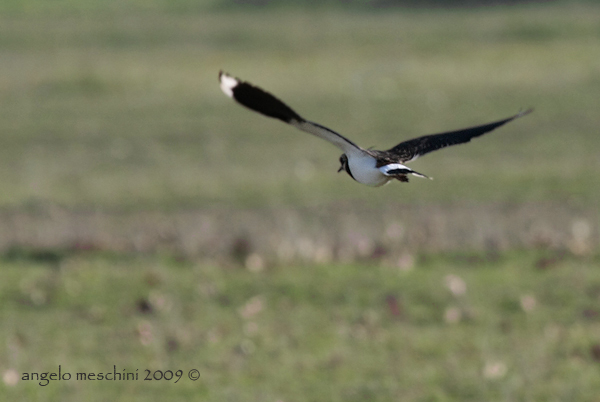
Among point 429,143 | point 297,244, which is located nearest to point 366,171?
point 429,143

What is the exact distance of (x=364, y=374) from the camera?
7723 mm

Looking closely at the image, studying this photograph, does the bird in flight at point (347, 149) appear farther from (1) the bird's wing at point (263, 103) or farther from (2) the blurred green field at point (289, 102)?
(2) the blurred green field at point (289, 102)

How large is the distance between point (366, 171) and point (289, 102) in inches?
776

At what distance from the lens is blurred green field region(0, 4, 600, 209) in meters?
14.9

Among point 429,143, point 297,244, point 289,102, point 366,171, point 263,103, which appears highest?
point 289,102

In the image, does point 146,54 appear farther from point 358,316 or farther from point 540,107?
point 358,316

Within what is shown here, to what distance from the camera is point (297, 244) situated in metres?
10.9

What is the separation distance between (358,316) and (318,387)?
5.17 feet

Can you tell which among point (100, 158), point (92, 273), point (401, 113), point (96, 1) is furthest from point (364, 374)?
point (96, 1)

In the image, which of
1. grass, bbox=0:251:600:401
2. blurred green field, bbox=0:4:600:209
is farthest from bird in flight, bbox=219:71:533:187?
blurred green field, bbox=0:4:600:209

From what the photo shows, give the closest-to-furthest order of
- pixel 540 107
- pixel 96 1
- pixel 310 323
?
pixel 310 323, pixel 540 107, pixel 96 1

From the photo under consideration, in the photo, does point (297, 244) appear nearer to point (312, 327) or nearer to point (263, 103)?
point (312, 327)

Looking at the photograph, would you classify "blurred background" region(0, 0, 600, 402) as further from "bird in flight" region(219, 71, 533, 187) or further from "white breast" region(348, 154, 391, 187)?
"white breast" region(348, 154, 391, 187)

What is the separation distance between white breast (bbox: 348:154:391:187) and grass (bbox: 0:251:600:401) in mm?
3577
